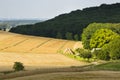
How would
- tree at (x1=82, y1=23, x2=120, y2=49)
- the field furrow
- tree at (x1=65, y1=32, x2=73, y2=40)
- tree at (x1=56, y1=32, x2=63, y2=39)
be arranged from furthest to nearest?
1. tree at (x1=56, y1=32, x2=63, y2=39)
2. tree at (x1=65, y1=32, x2=73, y2=40)
3. tree at (x1=82, y1=23, x2=120, y2=49)
4. the field furrow

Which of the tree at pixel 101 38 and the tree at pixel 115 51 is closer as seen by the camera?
the tree at pixel 115 51

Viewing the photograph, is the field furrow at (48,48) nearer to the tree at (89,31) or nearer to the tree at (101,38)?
the tree at (89,31)

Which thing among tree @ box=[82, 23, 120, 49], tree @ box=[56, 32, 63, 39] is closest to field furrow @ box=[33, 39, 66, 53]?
tree @ box=[82, 23, 120, 49]

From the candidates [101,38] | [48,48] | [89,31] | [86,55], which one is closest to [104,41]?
[101,38]

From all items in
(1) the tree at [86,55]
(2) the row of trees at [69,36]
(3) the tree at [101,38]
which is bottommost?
(1) the tree at [86,55]

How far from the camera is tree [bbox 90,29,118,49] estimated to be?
129250 mm

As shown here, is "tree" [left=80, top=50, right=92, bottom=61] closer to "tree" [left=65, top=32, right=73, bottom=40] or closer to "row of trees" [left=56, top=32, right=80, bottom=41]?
"row of trees" [left=56, top=32, right=80, bottom=41]

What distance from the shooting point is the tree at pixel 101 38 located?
424 ft

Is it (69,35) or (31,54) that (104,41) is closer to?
(31,54)

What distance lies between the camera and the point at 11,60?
3853 inches

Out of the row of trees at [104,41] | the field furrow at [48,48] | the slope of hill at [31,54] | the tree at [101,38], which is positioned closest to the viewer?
the slope of hill at [31,54]

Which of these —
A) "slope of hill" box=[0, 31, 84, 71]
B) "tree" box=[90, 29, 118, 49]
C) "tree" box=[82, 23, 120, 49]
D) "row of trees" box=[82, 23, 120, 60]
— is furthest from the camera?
"tree" box=[82, 23, 120, 49]

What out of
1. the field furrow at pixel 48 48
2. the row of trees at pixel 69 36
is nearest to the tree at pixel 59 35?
the row of trees at pixel 69 36

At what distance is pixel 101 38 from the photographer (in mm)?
130750
